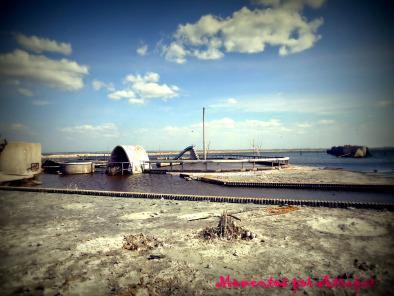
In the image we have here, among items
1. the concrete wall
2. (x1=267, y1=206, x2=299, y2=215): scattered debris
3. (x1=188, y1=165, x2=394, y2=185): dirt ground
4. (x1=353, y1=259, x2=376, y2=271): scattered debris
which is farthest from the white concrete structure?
(x1=353, y1=259, x2=376, y2=271): scattered debris

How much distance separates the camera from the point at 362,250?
246 inches

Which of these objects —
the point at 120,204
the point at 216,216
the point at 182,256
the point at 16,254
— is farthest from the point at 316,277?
the point at 120,204

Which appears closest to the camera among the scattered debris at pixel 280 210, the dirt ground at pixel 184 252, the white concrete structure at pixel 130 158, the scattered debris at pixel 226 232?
the dirt ground at pixel 184 252

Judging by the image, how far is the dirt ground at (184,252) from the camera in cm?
485

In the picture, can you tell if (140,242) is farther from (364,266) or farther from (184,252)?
(364,266)

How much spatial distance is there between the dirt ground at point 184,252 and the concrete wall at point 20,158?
17149mm

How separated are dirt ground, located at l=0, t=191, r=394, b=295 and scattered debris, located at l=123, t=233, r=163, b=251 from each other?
61mm

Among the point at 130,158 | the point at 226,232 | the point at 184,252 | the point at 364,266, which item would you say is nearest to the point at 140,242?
the point at 184,252

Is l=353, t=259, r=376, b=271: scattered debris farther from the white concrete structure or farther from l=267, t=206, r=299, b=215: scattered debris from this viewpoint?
the white concrete structure

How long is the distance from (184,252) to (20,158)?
26.9m

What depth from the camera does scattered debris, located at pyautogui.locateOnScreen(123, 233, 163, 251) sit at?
260 inches

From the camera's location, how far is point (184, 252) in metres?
6.33

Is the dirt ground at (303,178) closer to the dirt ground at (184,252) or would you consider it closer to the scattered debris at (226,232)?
the dirt ground at (184,252)

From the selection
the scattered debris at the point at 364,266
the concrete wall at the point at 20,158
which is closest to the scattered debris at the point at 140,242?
the scattered debris at the point at 364,266
